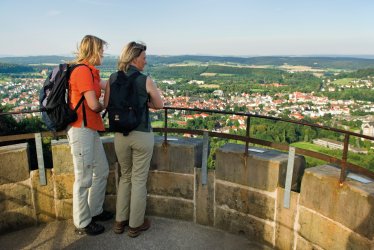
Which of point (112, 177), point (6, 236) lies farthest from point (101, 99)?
point (6, 236)

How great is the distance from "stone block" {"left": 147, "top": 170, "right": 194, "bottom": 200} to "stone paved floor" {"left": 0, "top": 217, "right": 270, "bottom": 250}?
36cm

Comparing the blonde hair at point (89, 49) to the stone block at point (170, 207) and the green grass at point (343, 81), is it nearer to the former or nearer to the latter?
the stone block at point (170, 207)

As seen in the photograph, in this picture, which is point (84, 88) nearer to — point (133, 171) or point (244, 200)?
point (133, 171)

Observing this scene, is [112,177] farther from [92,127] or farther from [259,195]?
[259,195]

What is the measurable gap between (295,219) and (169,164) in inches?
60.7

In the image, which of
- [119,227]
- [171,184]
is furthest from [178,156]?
[119,227]

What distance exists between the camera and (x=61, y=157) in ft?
12.8

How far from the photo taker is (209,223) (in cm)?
411

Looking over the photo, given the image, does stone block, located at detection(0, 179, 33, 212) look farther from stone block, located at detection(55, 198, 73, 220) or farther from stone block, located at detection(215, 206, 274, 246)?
stone block, located at detection(215, 206, 274, 246)

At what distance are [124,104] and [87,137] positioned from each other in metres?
0.50

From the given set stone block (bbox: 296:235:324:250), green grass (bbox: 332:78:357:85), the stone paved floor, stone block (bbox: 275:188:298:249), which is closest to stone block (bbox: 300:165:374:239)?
stone block (bbox: 275:188:298:249)

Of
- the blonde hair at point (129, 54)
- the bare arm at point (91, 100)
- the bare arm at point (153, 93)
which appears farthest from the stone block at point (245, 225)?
the blonde hair at point (129, 54)

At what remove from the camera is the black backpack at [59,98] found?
308cm

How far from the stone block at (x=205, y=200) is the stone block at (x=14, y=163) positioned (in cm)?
193
